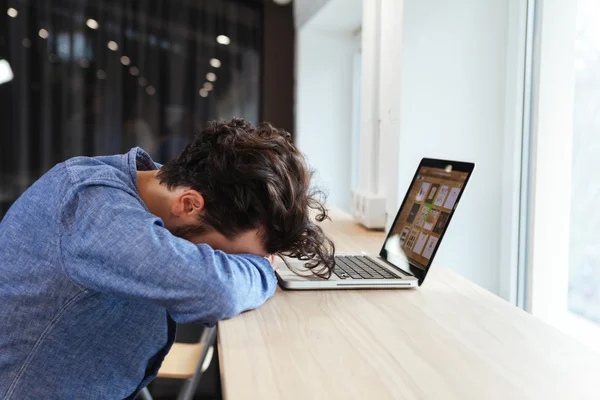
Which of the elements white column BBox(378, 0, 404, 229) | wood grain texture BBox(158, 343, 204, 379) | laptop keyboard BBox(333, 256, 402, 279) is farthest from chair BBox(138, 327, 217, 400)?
white column BBox(378, 0, 404, 229)

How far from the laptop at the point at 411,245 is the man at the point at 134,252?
0.14m

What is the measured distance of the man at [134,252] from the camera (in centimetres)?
85

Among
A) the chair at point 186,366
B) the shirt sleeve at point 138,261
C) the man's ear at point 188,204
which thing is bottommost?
the chair at point 186,366

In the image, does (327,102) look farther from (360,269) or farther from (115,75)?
(360,269)

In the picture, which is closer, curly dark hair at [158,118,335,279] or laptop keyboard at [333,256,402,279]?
curly dark hair at [158,118,335,279]

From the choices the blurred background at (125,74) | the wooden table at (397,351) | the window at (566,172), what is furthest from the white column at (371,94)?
the blurred background at (125,74)

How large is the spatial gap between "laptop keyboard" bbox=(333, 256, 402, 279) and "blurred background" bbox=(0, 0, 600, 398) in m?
0.38

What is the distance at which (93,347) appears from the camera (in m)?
0.98

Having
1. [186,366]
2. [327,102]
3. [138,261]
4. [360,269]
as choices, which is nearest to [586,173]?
[360,269]

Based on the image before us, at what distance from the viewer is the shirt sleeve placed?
836 mm

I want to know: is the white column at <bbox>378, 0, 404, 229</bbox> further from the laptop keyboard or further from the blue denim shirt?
the blue denim shirt

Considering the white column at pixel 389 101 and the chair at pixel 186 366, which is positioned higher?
the white column at pixel 389 101

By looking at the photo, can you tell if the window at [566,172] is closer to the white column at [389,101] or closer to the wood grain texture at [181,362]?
the white column at [389,101]

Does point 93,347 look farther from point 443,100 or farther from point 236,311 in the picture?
point 443,100
